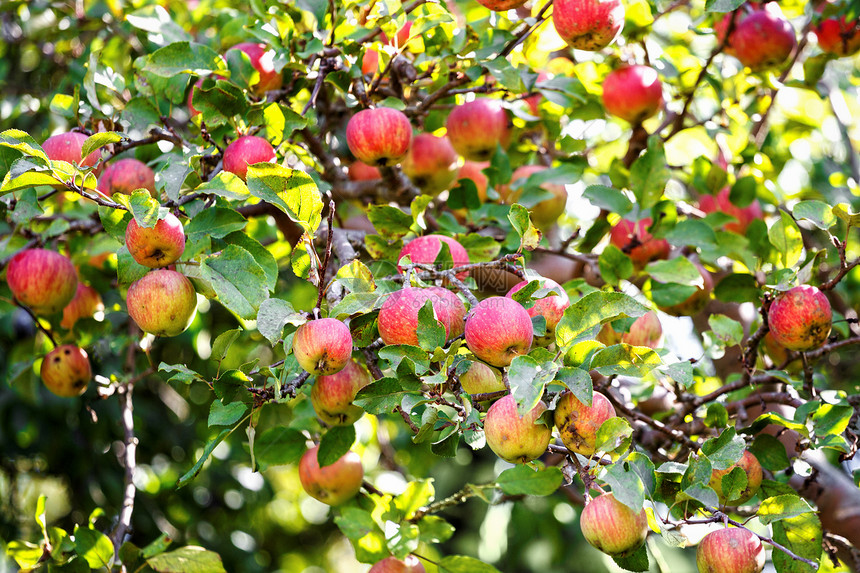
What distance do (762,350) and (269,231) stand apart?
1.37 metres

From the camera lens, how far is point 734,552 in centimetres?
99

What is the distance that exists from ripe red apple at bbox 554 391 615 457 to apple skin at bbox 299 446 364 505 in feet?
2.19

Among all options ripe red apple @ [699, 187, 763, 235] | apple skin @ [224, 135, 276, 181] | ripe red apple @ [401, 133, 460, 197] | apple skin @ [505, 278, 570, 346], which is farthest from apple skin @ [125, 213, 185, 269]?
Result: ripe red apple @ [699, 187, 763, 235]

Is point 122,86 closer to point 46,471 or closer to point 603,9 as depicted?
point 603,9

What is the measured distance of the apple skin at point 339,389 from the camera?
4.14ft

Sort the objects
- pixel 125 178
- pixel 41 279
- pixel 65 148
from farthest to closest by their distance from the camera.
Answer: pixel 41 279 → pixel 125 178 → pixel 65 148

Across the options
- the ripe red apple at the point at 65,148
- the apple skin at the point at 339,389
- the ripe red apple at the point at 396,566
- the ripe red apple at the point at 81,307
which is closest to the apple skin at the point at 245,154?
the ripe red apple at the point at 65,148

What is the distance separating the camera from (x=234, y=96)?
136 cm

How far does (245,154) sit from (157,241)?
219 millimetres

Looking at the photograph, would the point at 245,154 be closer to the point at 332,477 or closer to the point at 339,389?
the point at 339,389

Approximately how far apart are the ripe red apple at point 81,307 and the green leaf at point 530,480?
1196 mm

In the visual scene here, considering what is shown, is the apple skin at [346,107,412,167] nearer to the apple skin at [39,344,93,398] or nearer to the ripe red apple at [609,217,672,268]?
the ripe red apple at [609,217,672,268]

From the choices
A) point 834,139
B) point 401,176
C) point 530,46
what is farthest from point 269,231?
point 834,139

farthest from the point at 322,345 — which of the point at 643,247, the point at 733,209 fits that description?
the point at 733,209
